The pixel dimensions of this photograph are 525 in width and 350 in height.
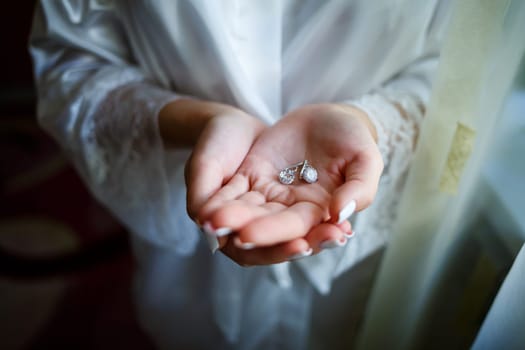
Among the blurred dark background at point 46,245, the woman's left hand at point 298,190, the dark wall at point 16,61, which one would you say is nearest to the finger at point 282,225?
the woman's left hand at point 298,190

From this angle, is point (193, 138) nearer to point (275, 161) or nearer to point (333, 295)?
point (275, 161)

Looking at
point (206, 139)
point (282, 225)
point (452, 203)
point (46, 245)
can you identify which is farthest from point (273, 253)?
point (46, 245)

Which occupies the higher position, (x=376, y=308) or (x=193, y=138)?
(x=193, y=138)

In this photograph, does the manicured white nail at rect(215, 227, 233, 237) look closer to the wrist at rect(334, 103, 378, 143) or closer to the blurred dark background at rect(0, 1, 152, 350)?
the wrist at rect(334, 103, 378, 143)

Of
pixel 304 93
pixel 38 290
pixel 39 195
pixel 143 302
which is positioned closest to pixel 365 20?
pixel 304 93

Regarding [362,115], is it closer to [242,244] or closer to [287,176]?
[287,176]
